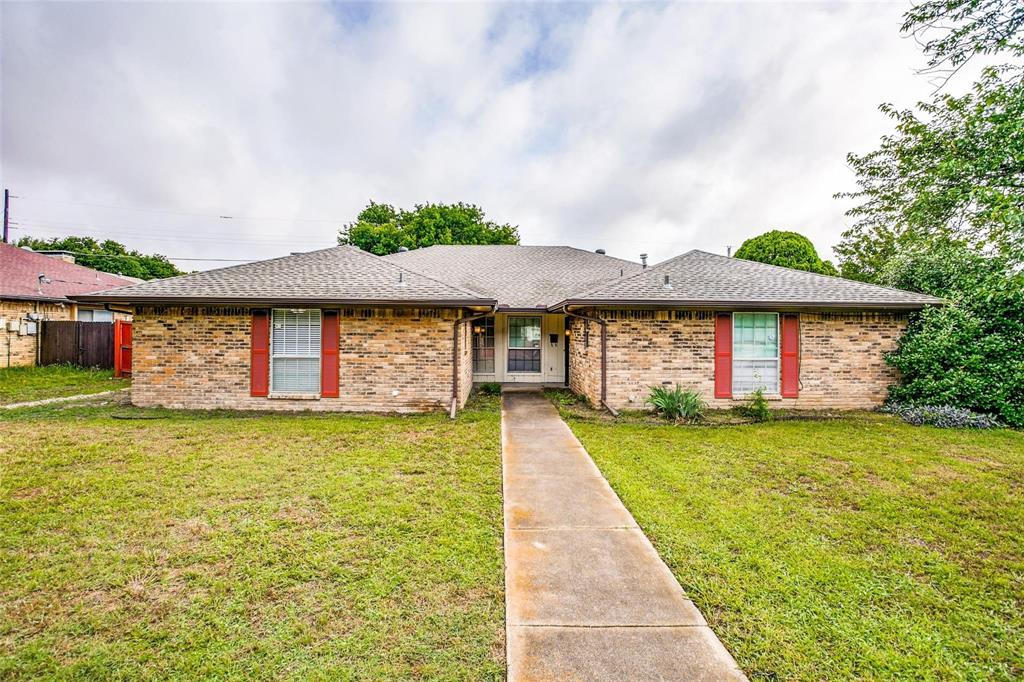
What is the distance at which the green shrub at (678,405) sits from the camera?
8.31 meters

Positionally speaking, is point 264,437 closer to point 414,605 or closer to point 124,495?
point 124,495

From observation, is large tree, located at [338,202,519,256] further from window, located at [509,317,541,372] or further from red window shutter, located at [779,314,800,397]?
red window shutter, located at [779,314,800,397]

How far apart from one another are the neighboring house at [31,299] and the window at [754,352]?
16.0m

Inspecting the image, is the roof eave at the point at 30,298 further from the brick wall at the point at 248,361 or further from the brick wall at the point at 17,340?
the brick wall at the point at 248,361

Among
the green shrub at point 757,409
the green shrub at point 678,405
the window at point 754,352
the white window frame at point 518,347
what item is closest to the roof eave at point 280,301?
the green shrub at point 678,405

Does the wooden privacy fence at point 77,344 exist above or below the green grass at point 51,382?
above

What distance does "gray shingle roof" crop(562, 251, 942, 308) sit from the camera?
8.86 m

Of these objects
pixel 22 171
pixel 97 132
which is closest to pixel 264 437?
pixel 97 132

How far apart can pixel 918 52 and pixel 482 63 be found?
33.7 ft

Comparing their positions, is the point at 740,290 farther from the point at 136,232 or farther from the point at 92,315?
the point at 136,232

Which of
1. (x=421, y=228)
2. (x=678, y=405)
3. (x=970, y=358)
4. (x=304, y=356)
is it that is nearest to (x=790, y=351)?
(x=970, y=358)

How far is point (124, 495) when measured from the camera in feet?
14.7

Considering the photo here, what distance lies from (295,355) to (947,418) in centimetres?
1292

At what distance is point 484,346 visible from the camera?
42.9 feet
